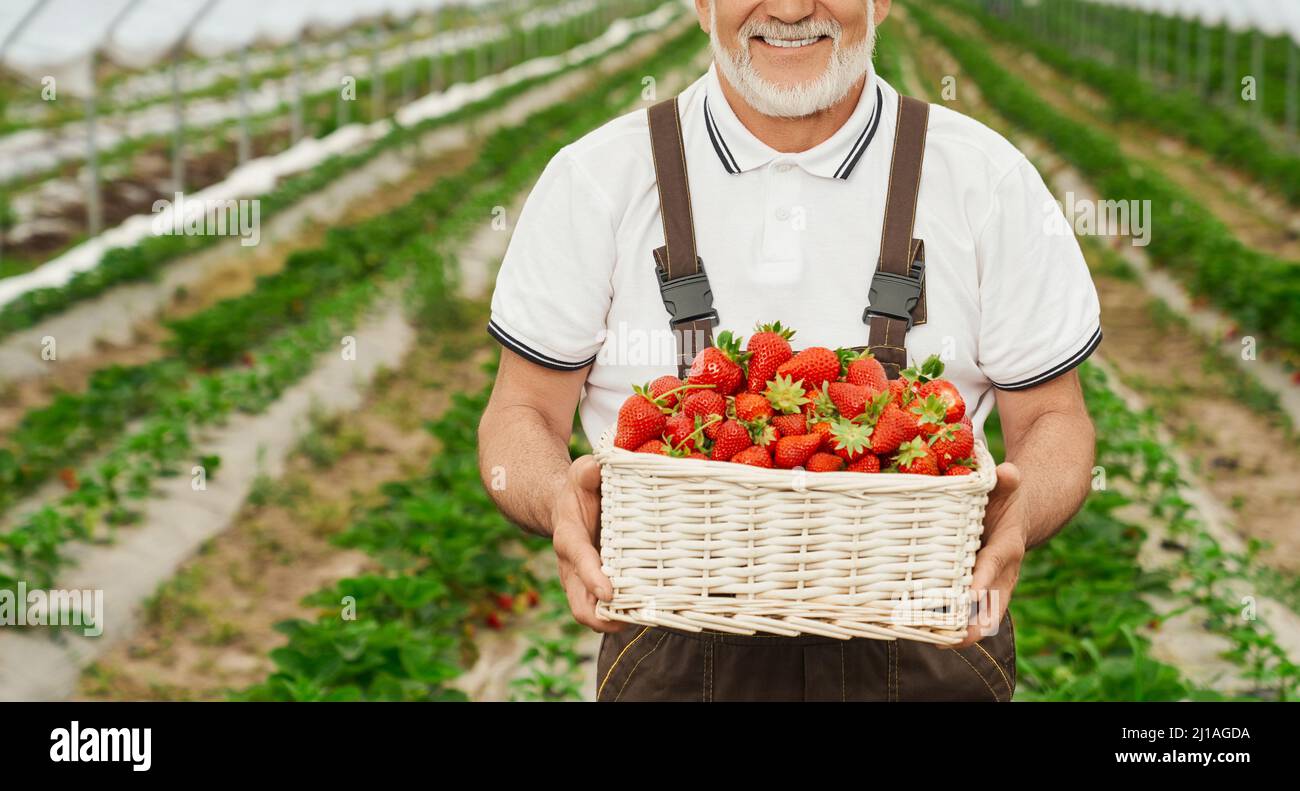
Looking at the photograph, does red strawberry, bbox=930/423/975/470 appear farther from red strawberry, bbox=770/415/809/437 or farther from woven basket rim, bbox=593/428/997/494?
red strawberry, bbox=770/415/809/437

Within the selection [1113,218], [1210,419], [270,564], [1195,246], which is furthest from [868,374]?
[1113,218]

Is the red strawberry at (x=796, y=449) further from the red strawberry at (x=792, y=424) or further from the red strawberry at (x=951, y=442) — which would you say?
the red strawberry at (x=951, y=442)

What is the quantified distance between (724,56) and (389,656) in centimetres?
280

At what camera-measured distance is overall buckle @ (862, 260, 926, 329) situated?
2137 millimetres

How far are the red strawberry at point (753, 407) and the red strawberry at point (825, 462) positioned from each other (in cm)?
10

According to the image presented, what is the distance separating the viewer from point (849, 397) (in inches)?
78.4

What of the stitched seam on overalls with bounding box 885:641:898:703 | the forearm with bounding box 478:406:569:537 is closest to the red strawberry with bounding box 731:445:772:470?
the forearm with bounding box 478:406:569:537

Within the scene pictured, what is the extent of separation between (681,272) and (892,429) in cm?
44

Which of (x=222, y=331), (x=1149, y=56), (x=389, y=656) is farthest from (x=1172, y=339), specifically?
(x=1149, y=56)

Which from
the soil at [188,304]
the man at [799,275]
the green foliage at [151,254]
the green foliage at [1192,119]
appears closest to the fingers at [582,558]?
the man at [799,275]

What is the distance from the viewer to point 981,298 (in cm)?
223

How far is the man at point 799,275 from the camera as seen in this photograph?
2.19 meters
